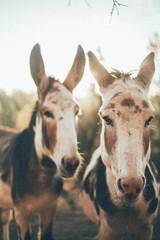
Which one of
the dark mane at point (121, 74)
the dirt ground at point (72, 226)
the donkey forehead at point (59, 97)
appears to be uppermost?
the dark mane at point (121, 74)

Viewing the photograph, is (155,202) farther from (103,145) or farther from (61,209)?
(61,209)

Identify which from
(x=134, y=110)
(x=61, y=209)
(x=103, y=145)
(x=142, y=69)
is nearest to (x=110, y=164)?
(x=103, y=145)

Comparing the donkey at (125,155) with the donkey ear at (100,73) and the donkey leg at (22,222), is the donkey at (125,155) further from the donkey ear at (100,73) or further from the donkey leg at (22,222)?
the donkey leg at (22,222)

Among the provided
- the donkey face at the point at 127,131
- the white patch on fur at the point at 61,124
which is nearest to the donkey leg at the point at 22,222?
the white patch on fur at the point at 61,124

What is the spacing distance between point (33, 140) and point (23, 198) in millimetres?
849

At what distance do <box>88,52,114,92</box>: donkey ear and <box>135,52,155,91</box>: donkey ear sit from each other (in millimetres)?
327

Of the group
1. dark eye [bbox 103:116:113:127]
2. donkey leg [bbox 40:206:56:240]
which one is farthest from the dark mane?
donkey leg [bbox 40:206:56:240]

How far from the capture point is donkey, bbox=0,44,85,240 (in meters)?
2.50

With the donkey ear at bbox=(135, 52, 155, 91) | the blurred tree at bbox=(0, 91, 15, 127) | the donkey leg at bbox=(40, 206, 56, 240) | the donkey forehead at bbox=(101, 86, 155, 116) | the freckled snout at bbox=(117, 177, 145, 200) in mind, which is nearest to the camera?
the freckled snout at bbox=(117, 177, 145, 200)

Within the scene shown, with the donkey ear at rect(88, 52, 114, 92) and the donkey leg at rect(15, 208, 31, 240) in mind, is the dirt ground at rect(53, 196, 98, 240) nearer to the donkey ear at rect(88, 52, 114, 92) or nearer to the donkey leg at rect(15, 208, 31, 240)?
the donkey leg at rect(15, 208, 31, 240)

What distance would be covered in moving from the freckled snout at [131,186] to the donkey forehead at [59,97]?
1.19 m

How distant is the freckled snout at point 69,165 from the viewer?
2219mm

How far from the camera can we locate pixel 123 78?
2512 mm

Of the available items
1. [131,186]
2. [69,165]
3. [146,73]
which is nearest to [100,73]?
[146,73]
